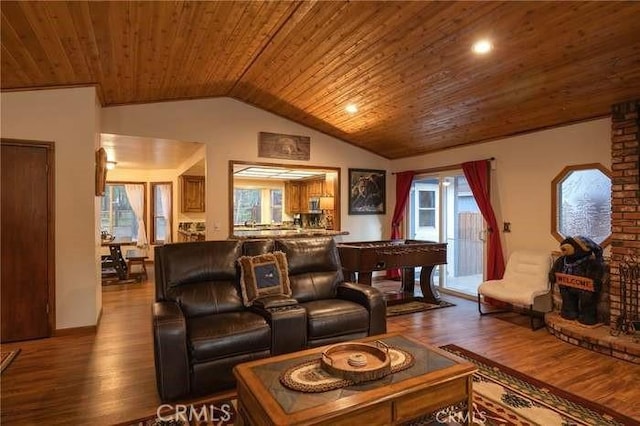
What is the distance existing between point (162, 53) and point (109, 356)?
296cm

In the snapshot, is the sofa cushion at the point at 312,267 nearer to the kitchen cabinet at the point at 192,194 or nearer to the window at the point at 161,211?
the kitchen cabinet at the point at 192,194

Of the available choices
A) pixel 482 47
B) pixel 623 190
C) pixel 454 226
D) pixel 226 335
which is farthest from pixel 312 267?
pixel 454 226

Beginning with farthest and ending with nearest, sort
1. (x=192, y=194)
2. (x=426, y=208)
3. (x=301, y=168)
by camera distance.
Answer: (x=192, y=194) < (x=426, y=208) < (x=301, y=168)

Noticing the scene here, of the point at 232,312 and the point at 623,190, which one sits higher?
the point at 623,190

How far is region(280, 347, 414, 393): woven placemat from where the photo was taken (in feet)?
5.96

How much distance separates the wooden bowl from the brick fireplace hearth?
269 cm

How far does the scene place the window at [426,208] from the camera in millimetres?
6629

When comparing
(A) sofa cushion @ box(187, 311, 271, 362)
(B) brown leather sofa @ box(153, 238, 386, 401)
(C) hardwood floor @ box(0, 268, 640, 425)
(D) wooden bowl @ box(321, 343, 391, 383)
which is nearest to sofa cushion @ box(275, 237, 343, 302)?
(B) brown leather sofa @ box(153, 238, 386, 401)

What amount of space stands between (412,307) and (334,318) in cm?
229

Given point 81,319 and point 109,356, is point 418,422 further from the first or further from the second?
point 81,319

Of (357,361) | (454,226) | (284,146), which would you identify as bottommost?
(357,361)

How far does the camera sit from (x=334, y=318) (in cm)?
319

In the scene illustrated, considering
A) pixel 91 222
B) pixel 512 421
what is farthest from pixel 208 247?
pixel 512 421

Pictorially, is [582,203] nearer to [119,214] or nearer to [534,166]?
[534,166]
